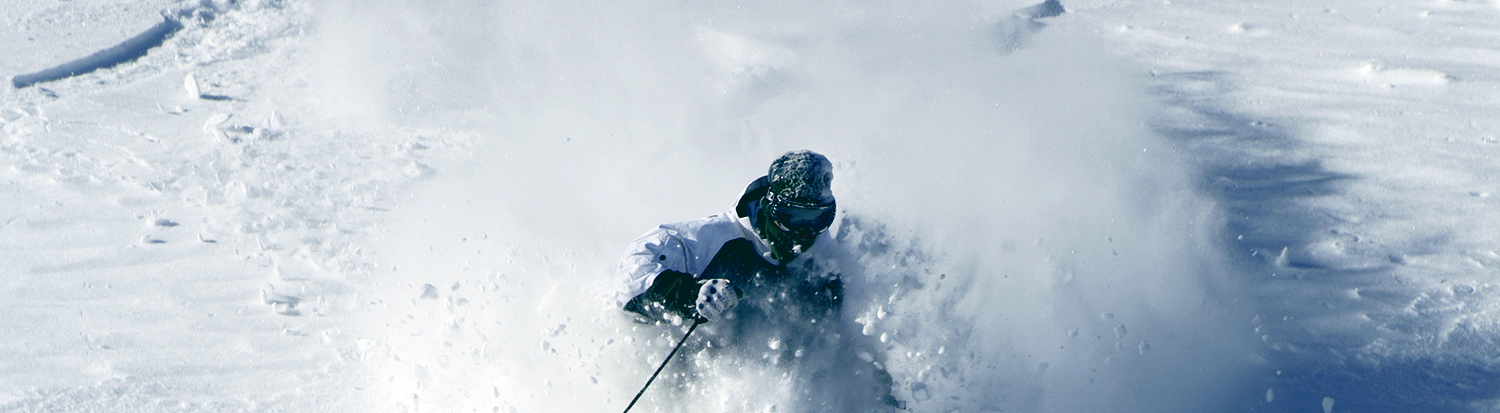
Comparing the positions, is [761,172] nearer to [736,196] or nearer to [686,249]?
[736,196]

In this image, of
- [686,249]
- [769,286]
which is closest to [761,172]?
[769,286]

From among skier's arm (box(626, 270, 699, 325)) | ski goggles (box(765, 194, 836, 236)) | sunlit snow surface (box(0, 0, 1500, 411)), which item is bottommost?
sunlit snow surface (box(0, 0, 1500, 411))

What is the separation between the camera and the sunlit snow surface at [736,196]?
13.0 ft

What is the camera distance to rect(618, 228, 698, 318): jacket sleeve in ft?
10.1

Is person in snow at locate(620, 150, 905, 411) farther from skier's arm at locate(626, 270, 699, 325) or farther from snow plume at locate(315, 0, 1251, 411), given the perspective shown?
snow plume at locate(315, 0, 1251, 411)

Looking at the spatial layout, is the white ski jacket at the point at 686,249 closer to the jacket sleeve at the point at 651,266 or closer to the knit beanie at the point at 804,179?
the jacket sleeve at the point at 651,266

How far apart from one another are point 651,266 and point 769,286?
0.52 meters

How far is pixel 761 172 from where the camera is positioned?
512cm

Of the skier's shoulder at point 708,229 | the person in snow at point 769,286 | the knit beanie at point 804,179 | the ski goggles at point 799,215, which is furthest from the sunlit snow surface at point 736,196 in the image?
the knit beanie at point 804,179

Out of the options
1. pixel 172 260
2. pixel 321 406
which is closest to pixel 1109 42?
pixel 321 406

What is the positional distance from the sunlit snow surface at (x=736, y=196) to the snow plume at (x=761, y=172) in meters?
0.02

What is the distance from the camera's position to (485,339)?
4.04 m

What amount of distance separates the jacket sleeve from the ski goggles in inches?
15.1

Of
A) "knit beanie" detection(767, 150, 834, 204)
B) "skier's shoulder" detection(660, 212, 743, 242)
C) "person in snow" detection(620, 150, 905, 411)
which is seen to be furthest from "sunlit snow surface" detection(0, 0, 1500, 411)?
"knit beanie" detection(767, 150, 834, 204)
